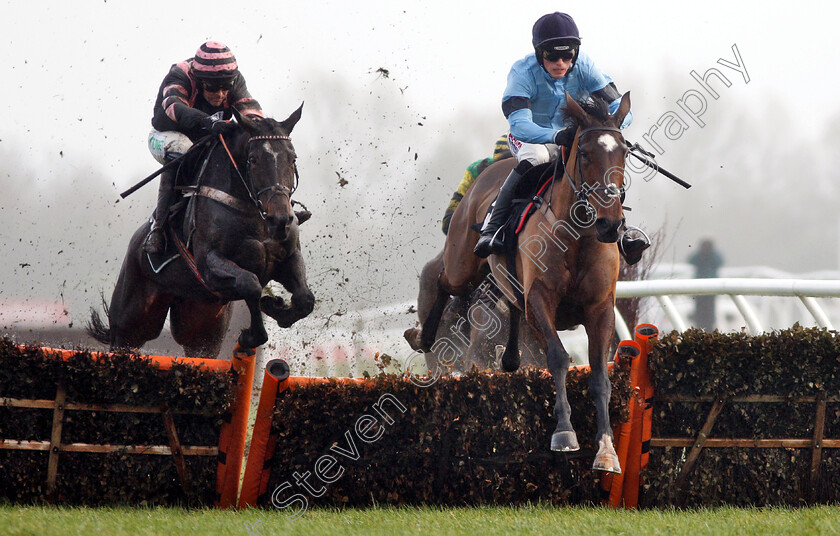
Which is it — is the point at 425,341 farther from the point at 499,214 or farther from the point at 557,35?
the point at 557,35

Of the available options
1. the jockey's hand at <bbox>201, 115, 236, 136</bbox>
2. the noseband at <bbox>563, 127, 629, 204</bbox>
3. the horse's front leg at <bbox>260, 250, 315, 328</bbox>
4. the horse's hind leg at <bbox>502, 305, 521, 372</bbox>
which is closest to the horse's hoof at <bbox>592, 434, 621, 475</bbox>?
the noseband at <bbox>563, 127, 629, 204</bbox>

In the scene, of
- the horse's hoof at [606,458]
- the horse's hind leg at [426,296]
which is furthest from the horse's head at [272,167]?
the horse's hoof at [606,458]

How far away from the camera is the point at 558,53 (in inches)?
238

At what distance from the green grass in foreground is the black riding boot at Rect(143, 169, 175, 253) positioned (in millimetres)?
2513

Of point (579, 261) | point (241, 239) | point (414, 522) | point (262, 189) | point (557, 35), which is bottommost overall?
point (414, 522)

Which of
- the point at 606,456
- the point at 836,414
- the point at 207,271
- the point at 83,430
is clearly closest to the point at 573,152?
the point at 606,456

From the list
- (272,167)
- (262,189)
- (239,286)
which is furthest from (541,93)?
(239,286)

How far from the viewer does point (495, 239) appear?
593 cm

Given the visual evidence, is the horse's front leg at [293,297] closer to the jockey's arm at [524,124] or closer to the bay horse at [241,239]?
the bay horse at [241,239]

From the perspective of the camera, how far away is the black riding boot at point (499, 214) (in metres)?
6.01

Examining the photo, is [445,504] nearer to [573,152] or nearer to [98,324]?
[573,152]

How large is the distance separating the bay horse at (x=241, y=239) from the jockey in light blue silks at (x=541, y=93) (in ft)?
4.41

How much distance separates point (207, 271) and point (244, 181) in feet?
2.19

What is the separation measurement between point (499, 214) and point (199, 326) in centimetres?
271
